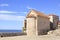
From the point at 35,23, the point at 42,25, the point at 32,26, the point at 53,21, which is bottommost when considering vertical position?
the point at 32,26

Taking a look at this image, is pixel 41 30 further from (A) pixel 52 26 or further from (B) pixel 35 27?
(A) pixel 52 26

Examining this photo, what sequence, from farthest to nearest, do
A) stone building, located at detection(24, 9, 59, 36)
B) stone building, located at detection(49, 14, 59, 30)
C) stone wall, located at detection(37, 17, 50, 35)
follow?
stone building, located at detection(49, 14, 59, 30) < stone wall, located at detection(37, 17, 50, 35) < stone building, located at detection(24, 9, 59, 36)

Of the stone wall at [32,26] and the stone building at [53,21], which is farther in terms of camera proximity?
the stone building at [53,21]

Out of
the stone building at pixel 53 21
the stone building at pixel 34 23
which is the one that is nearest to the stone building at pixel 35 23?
the stone building at pixel 34 23

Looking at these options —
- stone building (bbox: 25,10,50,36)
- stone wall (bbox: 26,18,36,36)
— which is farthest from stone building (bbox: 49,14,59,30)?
stone wall (bbox: 26,18,36,36)

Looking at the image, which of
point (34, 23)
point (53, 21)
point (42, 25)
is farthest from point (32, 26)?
A: point (53, 21)

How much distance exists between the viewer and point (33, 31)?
54000 mm

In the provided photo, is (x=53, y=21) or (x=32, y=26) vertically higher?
(x=53, y=21)

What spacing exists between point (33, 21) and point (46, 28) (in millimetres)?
6842

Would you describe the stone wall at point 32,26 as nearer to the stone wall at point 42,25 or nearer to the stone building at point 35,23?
the stone building at point 35,23

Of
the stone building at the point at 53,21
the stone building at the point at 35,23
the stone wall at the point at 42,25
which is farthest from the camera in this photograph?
the stone building at the point at 53,21

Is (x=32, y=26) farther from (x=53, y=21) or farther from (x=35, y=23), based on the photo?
(x=53, y=21)

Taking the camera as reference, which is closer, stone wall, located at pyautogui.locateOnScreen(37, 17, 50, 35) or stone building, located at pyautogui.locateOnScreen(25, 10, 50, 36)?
stone building, located at pyautogui.locateOnScreen(25, 10, 50, 36)

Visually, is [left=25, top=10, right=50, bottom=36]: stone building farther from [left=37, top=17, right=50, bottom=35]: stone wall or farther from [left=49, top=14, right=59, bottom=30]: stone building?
[left=49, top=14, right=59, bottom=30]: stone building
